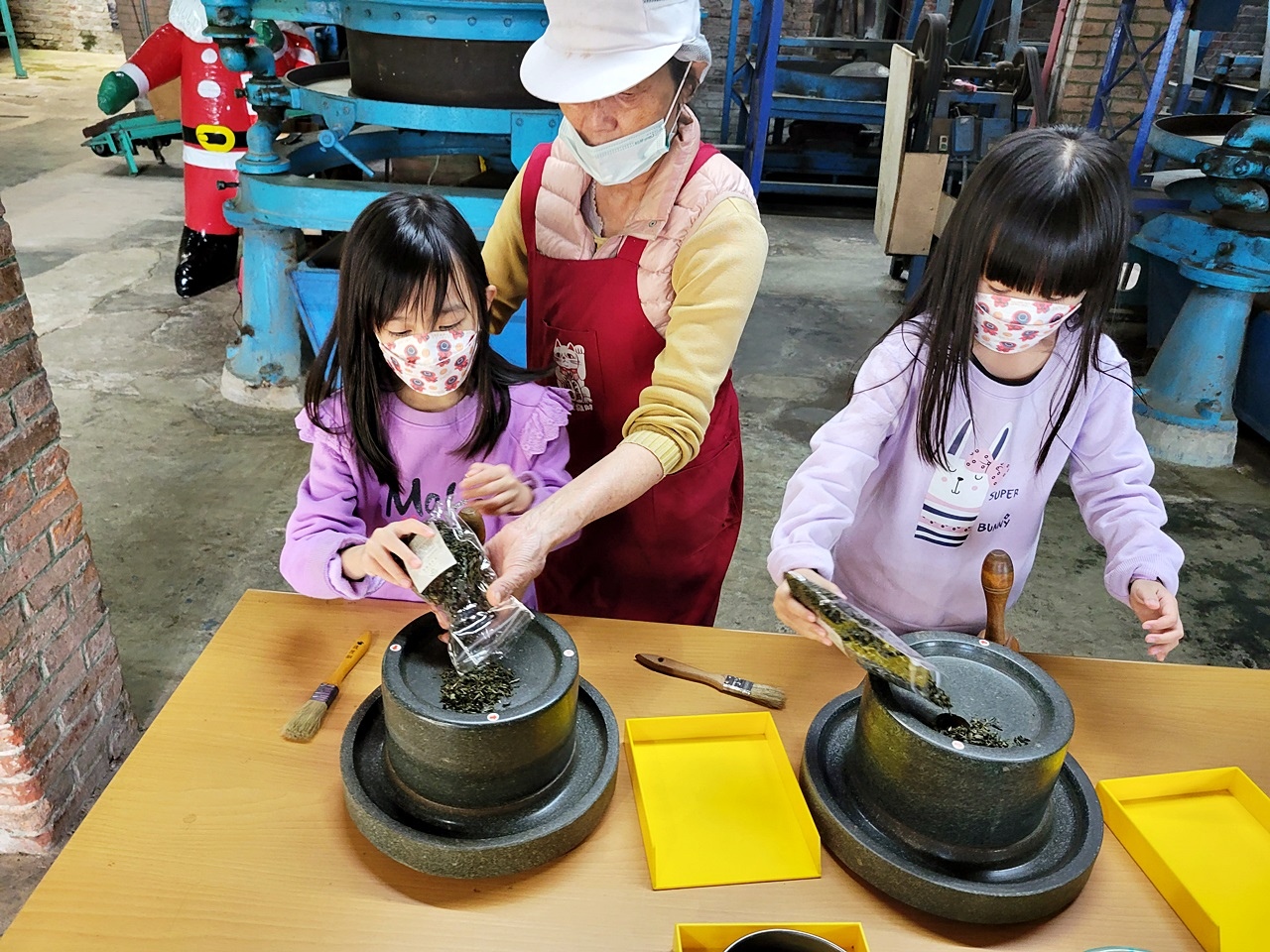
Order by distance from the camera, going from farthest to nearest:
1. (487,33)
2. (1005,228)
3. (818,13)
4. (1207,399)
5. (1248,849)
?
(818,13)
(1207,399)
(487,33)
(1005,228)
(1248,849)

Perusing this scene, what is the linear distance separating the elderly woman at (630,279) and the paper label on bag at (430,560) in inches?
3.4

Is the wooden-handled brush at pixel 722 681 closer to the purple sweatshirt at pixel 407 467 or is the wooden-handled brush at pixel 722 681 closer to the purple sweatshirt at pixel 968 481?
the purple sweatshirt at pixel 968 481

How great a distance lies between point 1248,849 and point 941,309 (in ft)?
2.42

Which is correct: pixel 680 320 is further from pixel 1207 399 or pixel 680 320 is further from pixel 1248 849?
pixel 1207 399

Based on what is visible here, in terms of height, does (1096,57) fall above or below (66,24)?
above

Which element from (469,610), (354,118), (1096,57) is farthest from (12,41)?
(469,610)

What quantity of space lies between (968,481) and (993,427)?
0.09m

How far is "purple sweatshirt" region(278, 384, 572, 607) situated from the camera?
1.29 metres

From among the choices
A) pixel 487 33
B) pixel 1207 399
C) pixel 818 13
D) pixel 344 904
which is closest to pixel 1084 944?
pixel 344 904

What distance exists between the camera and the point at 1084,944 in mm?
896

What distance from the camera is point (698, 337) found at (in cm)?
133

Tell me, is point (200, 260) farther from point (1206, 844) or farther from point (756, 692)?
point (1206, 844)

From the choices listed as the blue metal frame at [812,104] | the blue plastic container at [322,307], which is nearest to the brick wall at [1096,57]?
the blue metal frame at [812,104]

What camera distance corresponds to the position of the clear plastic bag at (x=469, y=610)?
0.98 m
